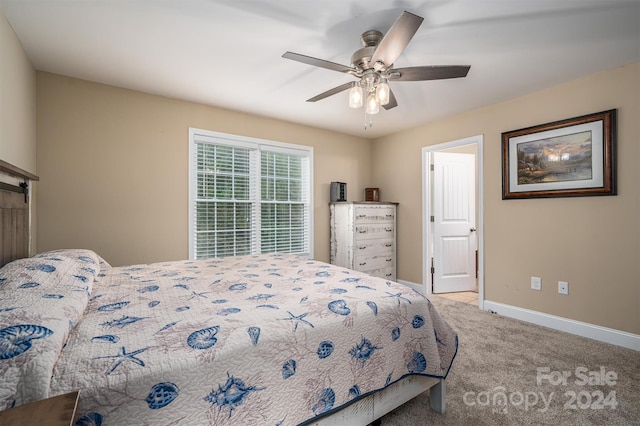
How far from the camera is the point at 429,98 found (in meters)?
3.27

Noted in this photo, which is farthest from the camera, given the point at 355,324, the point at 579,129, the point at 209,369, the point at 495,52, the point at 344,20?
the point at 579,129

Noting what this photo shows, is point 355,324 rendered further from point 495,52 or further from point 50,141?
point 50,141

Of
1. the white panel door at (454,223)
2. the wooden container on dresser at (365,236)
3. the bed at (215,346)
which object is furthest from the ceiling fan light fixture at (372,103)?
the white panel door at (454,223)

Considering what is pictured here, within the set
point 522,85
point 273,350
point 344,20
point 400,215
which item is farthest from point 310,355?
point 400,215

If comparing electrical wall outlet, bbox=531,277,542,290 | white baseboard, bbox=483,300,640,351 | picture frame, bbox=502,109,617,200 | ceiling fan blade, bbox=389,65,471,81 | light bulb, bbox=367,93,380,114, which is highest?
ceiling fan blade, bbox=389,65,471,81

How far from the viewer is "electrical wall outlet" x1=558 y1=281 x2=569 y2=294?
9.49 ft

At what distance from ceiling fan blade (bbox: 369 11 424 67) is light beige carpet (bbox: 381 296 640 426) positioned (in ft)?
6.91

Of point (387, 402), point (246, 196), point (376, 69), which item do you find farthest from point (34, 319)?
point (246, 196)

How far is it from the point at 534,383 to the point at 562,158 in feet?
7.09

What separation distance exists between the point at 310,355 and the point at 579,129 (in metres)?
3.28

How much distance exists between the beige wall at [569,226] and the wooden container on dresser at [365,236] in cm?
129

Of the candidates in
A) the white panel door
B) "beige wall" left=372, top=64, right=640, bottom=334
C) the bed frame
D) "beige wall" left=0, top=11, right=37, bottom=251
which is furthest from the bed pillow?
the white panel door

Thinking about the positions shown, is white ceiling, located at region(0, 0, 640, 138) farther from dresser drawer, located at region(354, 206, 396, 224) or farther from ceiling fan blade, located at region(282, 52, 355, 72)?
dresser drawer, located at region(354, 206, 396, 224)

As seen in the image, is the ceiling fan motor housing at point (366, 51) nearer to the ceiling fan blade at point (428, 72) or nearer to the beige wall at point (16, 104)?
the ceiling fan blade at point (428, 72)
